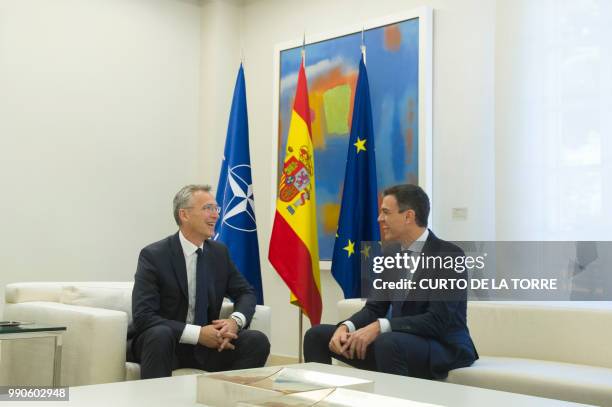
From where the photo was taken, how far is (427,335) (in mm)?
3084

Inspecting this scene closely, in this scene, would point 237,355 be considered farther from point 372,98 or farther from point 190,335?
point 372,98

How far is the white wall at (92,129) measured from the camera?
480 cm

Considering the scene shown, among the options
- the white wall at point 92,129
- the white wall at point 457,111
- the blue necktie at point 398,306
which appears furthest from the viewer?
the white wall at point 92,129

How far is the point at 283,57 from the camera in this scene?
5.50 meters

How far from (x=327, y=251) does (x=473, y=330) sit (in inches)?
65.7

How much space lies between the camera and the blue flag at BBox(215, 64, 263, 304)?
4.64 metres

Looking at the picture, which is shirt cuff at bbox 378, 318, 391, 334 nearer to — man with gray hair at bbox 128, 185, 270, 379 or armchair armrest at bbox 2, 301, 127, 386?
man with gray hair at bbox 128, 185, 270, 379

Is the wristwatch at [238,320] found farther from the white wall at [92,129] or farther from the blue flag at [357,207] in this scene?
the white wall at [92,129]

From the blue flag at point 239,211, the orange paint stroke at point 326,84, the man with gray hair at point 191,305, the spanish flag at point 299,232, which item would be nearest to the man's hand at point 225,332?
the man with gray hair at point 191,305

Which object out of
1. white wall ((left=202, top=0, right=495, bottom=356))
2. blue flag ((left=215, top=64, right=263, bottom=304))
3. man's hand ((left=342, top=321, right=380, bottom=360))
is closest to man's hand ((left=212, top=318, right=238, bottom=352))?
man's hand ((left=342, top=321, right=380, bottom=360))

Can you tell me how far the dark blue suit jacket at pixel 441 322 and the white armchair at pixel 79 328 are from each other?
31.4 inches

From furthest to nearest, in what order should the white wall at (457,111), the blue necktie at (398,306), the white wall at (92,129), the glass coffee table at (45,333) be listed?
the white wall at (92,129), the white wall at (457,111), the blue necktie at (398,306), the glass coffee table at (45,333)

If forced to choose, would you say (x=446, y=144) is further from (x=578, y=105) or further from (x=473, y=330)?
(x=473, y=330)

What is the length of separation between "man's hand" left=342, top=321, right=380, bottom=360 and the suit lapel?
0.76 meters
